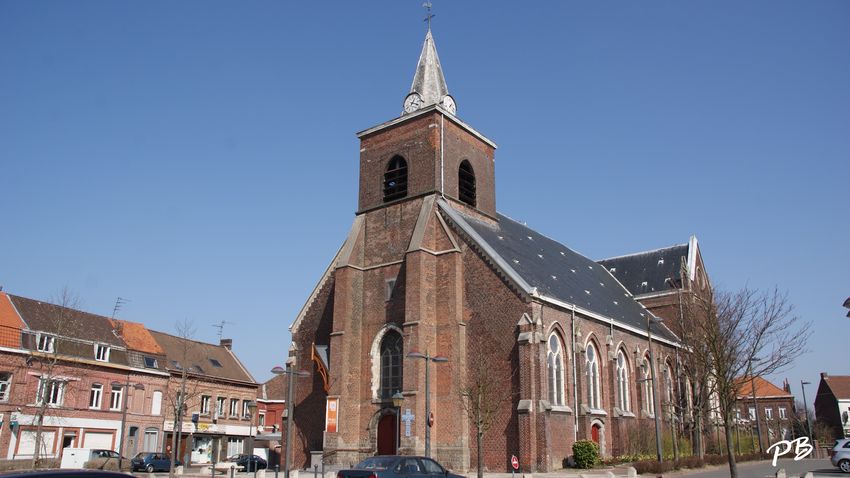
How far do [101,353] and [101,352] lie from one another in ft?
0.22

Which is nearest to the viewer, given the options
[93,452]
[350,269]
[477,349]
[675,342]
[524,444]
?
[524,444]

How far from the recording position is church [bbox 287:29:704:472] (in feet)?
95.1

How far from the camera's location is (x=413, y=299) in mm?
30812

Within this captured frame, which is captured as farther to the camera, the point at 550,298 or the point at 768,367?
the point at 550,298

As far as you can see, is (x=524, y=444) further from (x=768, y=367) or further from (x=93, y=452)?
(x=93, y=452)

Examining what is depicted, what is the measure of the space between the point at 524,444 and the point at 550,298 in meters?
6.64

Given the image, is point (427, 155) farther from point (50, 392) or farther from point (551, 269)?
point (50, 392)

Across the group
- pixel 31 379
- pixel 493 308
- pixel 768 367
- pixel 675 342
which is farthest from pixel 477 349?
pixel 31 379

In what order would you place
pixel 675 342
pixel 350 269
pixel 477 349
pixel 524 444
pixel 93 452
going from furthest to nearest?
pixel 675 342 < pixel 93 452 < pixel 350 269 < pixel 477 349 < pixel 524 444

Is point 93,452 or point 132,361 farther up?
point 132,361

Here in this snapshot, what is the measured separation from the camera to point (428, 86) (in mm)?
A: 37531

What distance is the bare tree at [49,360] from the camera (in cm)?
3690

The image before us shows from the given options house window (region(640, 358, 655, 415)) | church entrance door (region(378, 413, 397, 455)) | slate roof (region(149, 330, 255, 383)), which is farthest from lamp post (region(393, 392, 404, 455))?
slate roof (region(149, 330, 255, 383))

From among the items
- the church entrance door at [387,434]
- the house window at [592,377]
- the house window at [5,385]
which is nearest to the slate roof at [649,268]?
the house window at [592,377]
